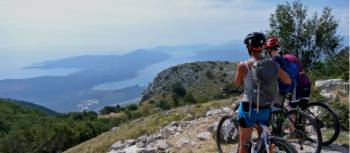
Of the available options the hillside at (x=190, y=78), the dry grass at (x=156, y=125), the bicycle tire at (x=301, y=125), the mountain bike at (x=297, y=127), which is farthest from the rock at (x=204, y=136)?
the hillside at (x=190, y=78)

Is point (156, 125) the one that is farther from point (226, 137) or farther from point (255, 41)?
point (255, 41)

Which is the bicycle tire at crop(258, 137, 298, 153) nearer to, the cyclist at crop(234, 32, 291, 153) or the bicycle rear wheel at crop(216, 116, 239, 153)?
the cyclist at crop(234, 32, 291, 153)

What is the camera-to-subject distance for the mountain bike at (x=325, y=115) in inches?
340

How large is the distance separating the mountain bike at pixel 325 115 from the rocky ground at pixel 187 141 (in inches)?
8.8

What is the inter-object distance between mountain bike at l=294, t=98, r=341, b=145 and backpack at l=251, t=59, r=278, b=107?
2486 mm

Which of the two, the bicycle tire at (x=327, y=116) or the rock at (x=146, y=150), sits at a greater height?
the bicycle tire at (x=327, y=116)

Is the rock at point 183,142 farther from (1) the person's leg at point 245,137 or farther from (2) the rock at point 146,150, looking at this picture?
(1) the person's leg at point 245,137

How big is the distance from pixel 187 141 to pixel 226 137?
152 inches

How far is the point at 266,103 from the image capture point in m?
6.20

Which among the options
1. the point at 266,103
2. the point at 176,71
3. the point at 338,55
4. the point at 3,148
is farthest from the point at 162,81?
the point at 266,103

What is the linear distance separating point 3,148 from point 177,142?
194 feet

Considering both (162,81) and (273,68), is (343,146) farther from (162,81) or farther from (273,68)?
(162,81)

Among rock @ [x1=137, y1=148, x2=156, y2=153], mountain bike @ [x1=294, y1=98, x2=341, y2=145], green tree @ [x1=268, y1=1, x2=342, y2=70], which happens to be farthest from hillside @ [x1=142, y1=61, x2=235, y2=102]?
mountain bike @ [x1=294, y1=98, x2=341, y2=145]

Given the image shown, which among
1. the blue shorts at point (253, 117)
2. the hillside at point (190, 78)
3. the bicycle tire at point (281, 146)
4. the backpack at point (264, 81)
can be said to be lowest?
the hillside at point (190, 78)
